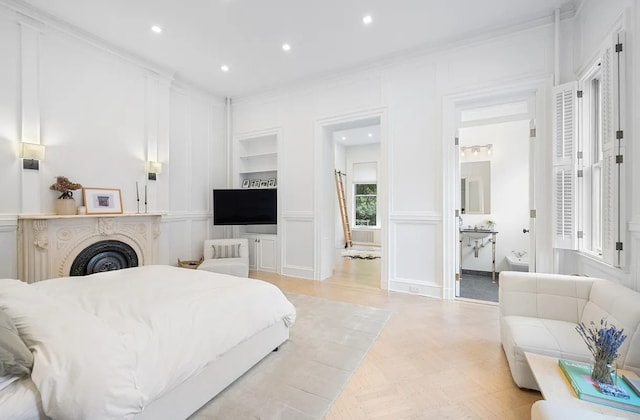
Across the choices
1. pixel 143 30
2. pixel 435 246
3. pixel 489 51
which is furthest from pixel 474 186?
pixel 143 30

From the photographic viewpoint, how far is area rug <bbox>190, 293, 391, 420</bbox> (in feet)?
5.52

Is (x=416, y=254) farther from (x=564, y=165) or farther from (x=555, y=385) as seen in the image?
(x=555, y=385)

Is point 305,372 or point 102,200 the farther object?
point 102,200

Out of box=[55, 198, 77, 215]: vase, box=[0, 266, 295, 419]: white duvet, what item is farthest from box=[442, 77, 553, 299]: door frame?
box=[55, 198, 77, 215]: vase

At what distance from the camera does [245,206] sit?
498 centimetres

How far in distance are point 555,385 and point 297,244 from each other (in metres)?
3.87

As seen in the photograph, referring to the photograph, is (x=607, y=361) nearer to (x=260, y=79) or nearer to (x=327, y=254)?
(x=327, y=254)

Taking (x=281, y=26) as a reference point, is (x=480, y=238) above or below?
below

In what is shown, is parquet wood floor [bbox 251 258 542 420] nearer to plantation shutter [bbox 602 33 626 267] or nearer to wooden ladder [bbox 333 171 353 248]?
plantation shutter [bbox 602 33 626 267]

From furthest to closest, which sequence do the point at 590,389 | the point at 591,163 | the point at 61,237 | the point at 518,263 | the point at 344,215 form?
the point at 344,215, the point at 518,263, the point at 61,237, the point at 591,163, the point at 590,389

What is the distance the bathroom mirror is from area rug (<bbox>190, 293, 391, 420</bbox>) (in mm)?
3138

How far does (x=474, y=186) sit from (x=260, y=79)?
14.3 feet

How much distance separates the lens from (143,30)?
343 cm

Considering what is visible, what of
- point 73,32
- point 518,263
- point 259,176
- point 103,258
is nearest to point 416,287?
point 518,263
